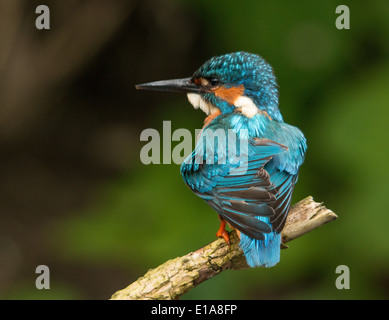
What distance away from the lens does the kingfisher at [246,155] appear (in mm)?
3121

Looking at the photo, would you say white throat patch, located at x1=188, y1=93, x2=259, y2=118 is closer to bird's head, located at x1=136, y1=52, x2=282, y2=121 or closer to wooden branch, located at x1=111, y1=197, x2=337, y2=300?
bird's head, located at x1=136, y1=52, x2=282, y2=121

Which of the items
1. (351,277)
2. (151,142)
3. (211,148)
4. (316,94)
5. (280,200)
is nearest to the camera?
(280,200)

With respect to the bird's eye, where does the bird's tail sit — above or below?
below

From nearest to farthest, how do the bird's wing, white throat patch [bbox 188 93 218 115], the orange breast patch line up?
the bird's wing < the orange breast patch < white throat patch [bbox 188 93 218 115]

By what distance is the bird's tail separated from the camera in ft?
10.3

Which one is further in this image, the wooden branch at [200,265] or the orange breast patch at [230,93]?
Result: the orange breast patch at [230,93]

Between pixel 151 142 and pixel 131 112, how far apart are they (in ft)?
3.52

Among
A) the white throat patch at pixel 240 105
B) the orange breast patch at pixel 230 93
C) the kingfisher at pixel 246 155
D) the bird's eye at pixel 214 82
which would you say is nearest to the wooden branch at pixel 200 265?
the kingfisher at pixel 246 155

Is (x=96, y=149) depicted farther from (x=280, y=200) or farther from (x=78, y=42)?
(x=280, y=200)

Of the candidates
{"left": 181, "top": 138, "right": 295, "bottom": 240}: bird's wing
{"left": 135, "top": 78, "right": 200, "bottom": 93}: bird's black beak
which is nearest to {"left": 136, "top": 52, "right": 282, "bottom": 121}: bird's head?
{"left": 135, "top": 78, "right": 200, "bottom": 93}: bird's black beak

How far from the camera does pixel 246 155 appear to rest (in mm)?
3305

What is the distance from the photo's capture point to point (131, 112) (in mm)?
6734

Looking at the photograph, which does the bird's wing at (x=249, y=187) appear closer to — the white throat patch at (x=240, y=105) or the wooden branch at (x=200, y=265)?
the wooden branch at (x=200, y=265)

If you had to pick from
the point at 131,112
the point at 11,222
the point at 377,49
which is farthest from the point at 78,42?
the point at 377,49
